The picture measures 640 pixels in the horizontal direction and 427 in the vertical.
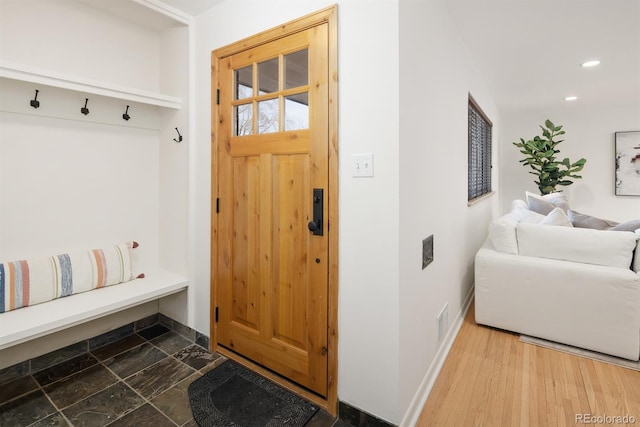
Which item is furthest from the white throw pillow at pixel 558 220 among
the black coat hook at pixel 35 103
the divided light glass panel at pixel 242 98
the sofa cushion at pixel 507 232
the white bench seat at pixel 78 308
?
the black coat hook at pixel 35 103

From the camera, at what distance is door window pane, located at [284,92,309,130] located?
174 cm

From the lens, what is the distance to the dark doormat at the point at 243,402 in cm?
163

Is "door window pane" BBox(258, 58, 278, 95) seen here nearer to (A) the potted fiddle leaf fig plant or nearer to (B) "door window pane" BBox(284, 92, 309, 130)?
(B) "door window pane" BBox(284, 92, 309, 130)

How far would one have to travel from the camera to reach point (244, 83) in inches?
80.9

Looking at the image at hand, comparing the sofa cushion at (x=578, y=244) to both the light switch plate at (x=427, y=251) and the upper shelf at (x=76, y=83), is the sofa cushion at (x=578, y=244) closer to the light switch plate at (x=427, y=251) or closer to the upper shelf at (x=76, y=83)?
the light switch plate at (x=427, y=251)

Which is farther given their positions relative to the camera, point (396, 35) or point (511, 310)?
point (511, 310)

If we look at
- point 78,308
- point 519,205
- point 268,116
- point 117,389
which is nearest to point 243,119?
point 268,116

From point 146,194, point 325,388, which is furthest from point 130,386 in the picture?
point 146,194

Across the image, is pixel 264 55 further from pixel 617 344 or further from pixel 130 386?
pixel 617 344

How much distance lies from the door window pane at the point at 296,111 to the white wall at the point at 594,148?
19.0ft

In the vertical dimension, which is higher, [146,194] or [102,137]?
[102,137]

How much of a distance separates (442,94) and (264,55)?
3.94ft

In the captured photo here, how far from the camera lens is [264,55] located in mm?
1895

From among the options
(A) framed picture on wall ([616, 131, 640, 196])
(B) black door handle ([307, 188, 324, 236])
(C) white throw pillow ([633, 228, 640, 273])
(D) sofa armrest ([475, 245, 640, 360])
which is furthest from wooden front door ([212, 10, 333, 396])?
(A) framed picture on wall ([616, 131, 640, 196])
